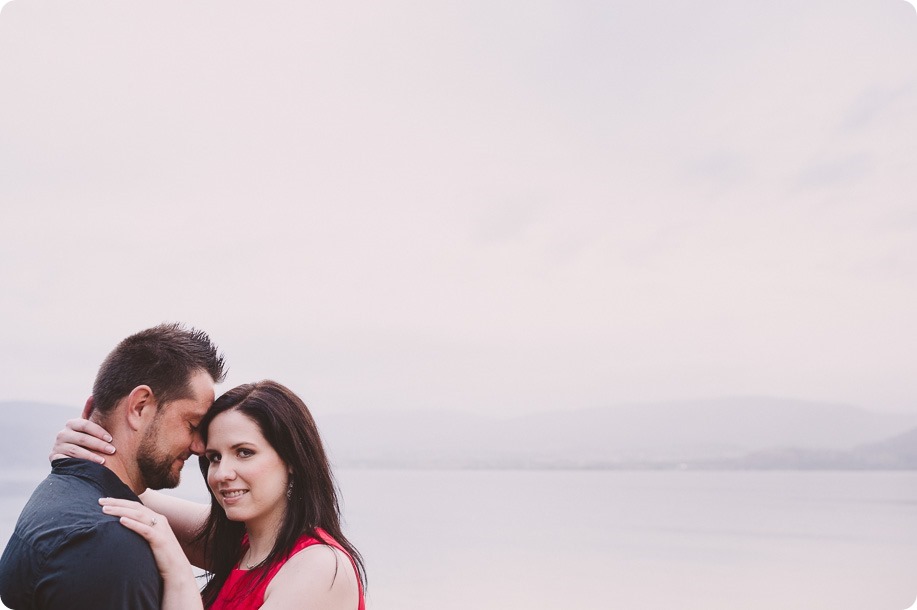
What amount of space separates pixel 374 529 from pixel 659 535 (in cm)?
464

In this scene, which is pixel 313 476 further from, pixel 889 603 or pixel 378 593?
pixel 889 603

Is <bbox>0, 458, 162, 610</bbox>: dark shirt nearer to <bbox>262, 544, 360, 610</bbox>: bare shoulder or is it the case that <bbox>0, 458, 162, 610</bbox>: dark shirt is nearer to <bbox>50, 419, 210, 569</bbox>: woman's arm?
<bbox>50, 419, 210, 569</bbox>: woman's arm

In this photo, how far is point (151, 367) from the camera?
1867 millimetres

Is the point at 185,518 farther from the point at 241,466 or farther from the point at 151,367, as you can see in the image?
the point at 151,367

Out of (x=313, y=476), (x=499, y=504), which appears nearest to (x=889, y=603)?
(x=313, y=476)

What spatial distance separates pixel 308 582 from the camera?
6.23ft

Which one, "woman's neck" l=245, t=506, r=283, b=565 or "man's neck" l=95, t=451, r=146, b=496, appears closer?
"man's neck" l=95, t=451, r=146, b=496

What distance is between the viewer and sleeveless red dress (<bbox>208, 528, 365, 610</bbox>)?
1.97 m

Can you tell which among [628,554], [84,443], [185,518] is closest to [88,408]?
[84,443]

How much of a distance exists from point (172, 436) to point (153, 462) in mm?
62

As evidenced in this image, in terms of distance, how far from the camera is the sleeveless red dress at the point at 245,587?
1972 mm

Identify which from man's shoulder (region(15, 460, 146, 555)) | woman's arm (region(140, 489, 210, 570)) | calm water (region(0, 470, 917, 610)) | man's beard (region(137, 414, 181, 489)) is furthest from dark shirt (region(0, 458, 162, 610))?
calm water (region(0, 470, 917, 610))

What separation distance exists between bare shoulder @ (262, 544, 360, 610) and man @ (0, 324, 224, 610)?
25 centimetres

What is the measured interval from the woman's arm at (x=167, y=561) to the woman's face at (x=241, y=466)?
0.26 metres
